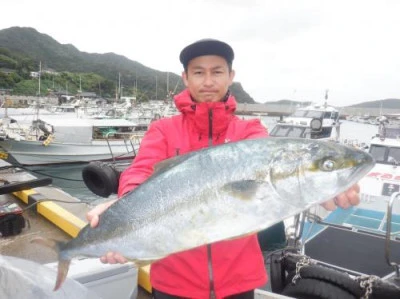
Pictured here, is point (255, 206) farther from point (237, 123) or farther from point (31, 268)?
point (31, 268)

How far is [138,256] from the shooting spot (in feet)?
6.24

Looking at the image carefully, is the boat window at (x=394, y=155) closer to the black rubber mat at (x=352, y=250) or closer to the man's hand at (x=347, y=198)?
the black rubber mat at (x=352, y=250)

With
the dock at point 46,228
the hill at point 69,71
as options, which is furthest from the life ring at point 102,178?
the hill at point 69,71

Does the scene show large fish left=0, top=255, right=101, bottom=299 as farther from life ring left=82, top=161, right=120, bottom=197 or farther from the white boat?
the white boat

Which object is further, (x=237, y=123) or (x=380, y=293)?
(x=380, y=293)

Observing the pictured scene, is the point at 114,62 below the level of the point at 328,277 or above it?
above

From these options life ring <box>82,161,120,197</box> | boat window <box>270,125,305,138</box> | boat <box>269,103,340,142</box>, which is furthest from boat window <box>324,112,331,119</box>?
life ring <box>82,161,120,197</box>

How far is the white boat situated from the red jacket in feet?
72.9

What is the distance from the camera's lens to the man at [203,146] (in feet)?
7.07

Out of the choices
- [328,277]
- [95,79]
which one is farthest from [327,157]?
[95,79]

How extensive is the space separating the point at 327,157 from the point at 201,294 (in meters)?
1.15

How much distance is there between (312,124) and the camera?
21984 mm

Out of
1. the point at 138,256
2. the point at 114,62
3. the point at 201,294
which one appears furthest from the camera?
the point at 114,62

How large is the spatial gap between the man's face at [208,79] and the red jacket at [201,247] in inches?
2.8
